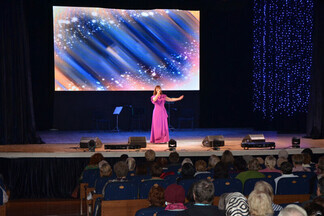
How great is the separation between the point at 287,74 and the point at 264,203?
36.1 ft

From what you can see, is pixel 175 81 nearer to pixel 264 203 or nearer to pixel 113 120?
pixel 113 120

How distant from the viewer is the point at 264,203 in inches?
133

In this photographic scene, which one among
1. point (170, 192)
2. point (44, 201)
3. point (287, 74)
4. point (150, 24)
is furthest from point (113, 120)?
point (170, 192)

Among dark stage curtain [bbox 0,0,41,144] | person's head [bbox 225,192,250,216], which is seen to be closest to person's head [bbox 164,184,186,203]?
person's head [bbox 225,192,250,216]

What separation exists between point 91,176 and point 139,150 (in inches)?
133

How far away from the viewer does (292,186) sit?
5383 mm

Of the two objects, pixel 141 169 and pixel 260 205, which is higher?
pixel 260 205

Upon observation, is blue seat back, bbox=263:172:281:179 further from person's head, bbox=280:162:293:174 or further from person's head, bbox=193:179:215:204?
person's head, bbox=193:179:215:204

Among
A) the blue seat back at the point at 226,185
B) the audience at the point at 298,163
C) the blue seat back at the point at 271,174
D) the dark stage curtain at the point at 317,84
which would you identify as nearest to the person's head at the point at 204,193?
the blue seat back at the point at 226,185

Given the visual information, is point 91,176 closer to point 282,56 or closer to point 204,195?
point 204,195

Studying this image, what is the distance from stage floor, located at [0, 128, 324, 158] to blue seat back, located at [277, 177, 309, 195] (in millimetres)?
4395

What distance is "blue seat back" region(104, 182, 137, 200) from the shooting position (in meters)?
5.12

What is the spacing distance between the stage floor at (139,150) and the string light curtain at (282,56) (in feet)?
3.34

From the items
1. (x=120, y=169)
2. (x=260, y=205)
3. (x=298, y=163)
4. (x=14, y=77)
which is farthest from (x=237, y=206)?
(x=14, y=77)
